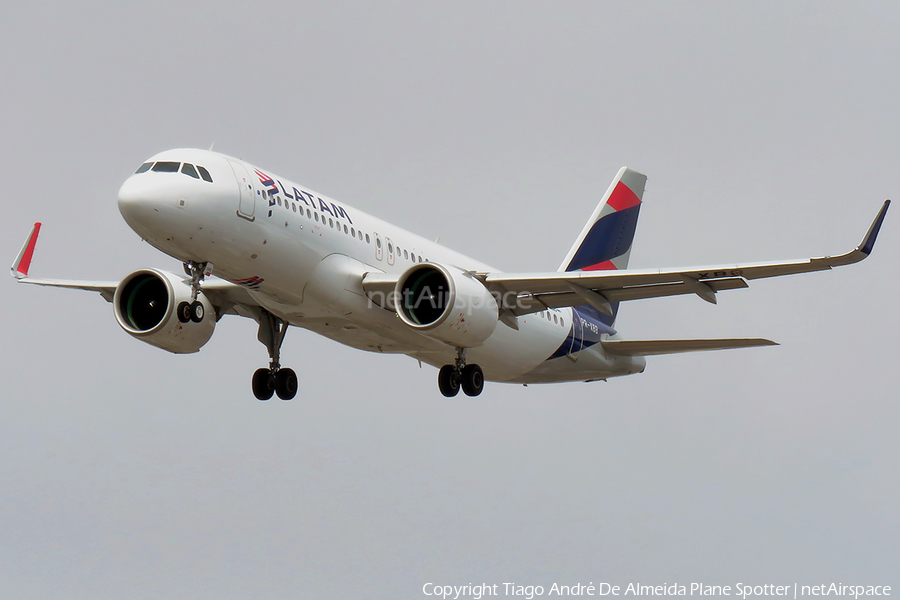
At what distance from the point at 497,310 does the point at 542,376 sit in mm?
5927

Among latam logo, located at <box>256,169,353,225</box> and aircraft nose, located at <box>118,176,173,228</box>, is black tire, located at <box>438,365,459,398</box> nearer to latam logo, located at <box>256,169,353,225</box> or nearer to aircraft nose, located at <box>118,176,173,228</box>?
latam logo, located at <box>256,169,353,225</box>

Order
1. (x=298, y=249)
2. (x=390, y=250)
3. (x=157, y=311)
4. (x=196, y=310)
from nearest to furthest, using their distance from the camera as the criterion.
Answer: (x=196, y=310) → (x=298, y=249) → (x=390, y=250) → (x=157, y=311)

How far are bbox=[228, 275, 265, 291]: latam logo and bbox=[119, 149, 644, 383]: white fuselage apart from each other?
2cm

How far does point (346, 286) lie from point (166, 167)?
5128 mm

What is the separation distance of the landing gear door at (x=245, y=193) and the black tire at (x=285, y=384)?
24.5 ft

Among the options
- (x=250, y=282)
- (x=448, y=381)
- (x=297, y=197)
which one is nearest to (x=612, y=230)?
(x=448, y=381)

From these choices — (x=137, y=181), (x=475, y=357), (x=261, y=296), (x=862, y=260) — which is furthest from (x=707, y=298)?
(x=137, y=181)

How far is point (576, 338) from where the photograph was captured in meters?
34.5

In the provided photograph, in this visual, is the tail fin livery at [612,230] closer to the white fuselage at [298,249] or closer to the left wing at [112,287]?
the white fuselage at [298,249]

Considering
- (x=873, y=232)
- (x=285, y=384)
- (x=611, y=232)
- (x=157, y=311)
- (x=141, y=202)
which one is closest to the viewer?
(x=873, y=232)

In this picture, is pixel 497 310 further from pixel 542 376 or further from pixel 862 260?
pixel 862 260

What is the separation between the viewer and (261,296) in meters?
28.1

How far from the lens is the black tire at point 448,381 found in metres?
31.0

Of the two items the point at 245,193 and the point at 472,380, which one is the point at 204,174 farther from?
the point at 472,380
